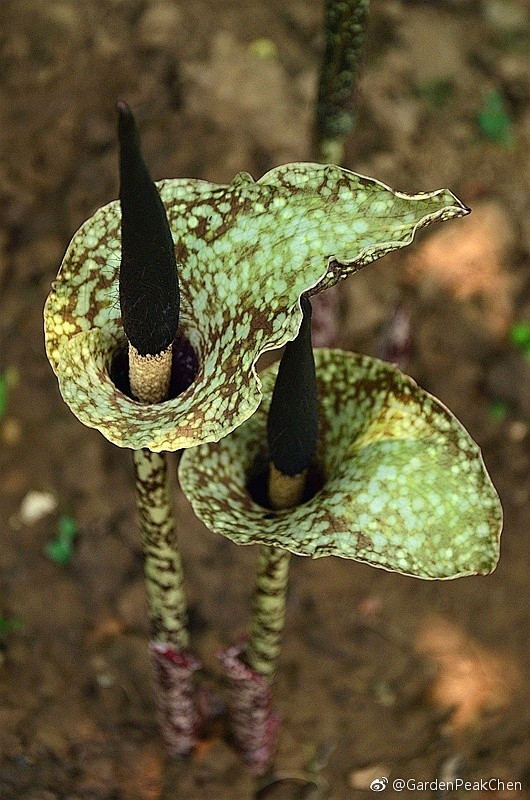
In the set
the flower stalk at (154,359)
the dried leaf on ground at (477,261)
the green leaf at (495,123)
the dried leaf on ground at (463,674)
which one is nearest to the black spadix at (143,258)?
the flower stalk at (154,359)

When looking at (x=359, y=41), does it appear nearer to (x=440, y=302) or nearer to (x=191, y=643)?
(x=440, y=302)

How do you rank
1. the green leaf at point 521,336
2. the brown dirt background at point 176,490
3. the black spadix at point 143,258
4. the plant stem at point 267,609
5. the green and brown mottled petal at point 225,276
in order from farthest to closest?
the green leaf at point 521,336
the brown dirt background at point 176,490
the plant stem at point 267,609
the green and brown mottled petal at point 225,276
the black spadix at point 143,258

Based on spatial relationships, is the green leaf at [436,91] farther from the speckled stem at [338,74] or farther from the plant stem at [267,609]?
the plant stem at [267,609]

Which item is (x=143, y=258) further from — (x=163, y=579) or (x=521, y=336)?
(x=521, y=336)

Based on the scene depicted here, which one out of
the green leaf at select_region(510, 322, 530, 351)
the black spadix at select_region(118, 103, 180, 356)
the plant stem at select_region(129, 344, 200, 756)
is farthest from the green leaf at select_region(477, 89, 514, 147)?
the black spadix at select_region(118, 103, 180, 356)

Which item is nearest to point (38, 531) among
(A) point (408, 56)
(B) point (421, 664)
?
(B) point (421, 664)

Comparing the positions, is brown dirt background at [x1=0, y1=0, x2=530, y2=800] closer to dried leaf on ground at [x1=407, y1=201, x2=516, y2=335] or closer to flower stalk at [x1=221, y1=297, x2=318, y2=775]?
dried leaf on ground at [x1=407, y1=201, x2=516, y2=335]

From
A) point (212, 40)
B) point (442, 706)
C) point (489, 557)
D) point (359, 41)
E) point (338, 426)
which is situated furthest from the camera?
point (212, 40)
